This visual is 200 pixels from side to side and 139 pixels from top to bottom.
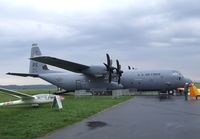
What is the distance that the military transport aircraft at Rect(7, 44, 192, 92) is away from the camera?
121 ft

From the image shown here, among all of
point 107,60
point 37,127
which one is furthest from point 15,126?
point 107,60

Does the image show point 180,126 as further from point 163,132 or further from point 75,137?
point 75,137

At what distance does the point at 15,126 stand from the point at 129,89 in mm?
30088

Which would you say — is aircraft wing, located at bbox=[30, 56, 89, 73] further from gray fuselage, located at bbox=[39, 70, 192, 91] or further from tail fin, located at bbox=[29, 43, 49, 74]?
tail fin, located at bbox=[29, 43, 49, 74]

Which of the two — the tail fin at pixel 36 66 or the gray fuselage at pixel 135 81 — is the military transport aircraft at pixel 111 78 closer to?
the gray fuselage at pixel 135 81

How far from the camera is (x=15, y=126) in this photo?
11867 mm

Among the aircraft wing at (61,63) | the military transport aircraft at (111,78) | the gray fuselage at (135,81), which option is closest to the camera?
the aircraft wing at (61,63)

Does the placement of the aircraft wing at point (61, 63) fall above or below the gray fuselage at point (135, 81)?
above

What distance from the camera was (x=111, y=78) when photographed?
38.3 meters

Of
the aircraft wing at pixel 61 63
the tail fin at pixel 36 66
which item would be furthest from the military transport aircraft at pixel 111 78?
the tail fin at pixel 36 66

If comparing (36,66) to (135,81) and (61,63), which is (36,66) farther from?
(135,81)

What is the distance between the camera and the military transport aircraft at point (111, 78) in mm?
36750

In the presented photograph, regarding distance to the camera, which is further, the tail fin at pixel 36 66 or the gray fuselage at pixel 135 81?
the tail fin at pixel 36 66

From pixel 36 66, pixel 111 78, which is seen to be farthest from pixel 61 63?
pixel 36 66
